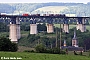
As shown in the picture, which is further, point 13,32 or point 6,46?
point 13,32

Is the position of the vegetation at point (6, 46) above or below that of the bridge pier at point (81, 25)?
above

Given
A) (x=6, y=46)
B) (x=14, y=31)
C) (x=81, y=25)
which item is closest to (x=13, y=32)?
(x=14, y=31)

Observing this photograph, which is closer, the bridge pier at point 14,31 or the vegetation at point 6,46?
the vegetation at point 6,46

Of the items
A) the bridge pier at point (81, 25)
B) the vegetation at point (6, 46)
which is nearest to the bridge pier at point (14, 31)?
the bridge pier at point (81, 25)

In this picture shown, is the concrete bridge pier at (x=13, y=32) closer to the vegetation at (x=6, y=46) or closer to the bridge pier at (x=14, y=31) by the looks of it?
the bridge pier at (x=14, y=31)

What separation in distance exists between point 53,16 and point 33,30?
890 inches

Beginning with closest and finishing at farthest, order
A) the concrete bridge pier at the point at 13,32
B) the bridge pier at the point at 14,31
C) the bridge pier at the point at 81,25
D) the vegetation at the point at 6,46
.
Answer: the vegetation at the point at 6,46 → the concrete bridge pier at the point at 13,32 → the bridge pier at the point at 14,31 → the bridge pier at the point at 81,25

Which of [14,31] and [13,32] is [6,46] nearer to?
[13,32]

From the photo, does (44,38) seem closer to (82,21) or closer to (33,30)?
(33,30)

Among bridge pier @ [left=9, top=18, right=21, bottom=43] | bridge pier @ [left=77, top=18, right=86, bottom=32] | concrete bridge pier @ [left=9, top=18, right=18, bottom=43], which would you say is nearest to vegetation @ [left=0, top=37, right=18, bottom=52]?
bridge pier @ [left=9, top=18, right=21, bottom=43]

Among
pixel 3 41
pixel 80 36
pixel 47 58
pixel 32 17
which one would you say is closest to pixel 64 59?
pixel 47 58

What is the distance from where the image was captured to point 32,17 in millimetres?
155750

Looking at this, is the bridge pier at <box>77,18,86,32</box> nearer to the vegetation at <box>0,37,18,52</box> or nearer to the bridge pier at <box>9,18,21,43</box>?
the bridge pier at <box>9,18,21,43</box>

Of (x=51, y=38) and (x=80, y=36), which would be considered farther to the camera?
(x=80, y=36)
